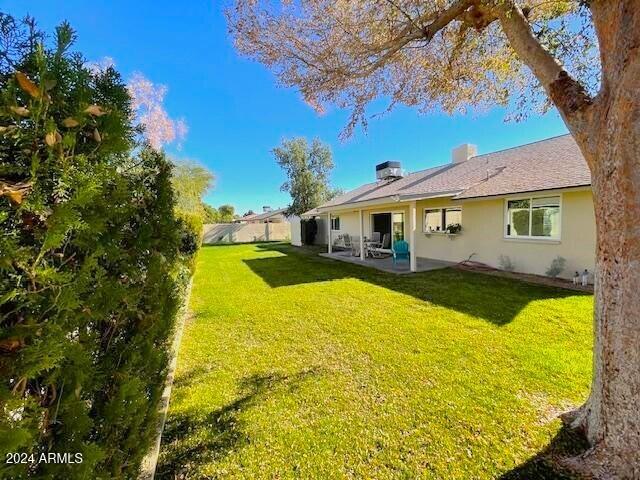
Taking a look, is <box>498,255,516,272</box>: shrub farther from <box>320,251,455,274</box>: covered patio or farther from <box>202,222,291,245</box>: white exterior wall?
<box>202,222,291,245</box>: white exterior wall

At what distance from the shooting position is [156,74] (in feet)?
38.2

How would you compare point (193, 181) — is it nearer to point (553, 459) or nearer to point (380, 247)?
point (380, 247)

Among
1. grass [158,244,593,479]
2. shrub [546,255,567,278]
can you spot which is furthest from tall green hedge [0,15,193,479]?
shrub [546,255,567,278]

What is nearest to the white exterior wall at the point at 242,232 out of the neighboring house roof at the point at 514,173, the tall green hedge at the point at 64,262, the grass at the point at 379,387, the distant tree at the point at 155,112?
the distant tree at the point at 155,112

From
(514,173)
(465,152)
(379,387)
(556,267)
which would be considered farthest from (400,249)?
(379,387)

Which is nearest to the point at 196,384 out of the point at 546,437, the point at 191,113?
the point at 546,437

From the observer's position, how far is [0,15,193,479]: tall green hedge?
3.42 ft

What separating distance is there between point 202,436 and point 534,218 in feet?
36.9

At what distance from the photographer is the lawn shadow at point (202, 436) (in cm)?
271

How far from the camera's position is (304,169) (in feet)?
103

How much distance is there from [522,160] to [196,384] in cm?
1416

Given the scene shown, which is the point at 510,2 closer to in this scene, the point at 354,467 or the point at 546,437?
the point at 546,437

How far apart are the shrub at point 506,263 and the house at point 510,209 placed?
0.19 feet

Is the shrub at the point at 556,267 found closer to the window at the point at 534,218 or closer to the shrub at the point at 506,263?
the window at the point at 534,218
